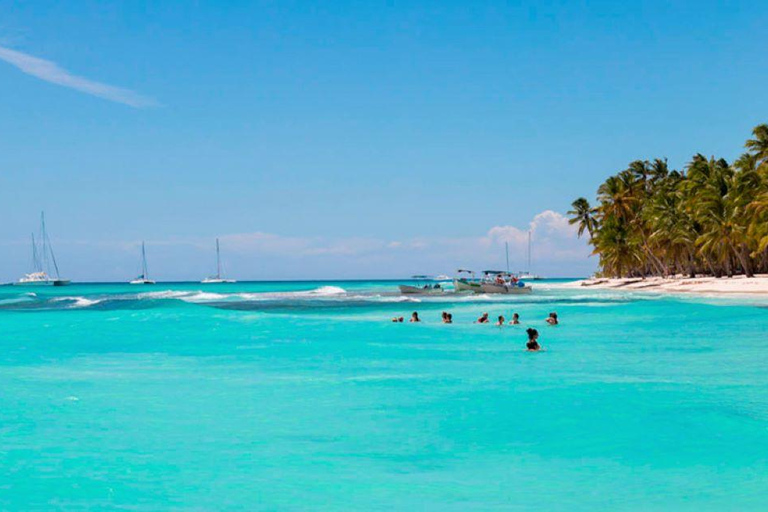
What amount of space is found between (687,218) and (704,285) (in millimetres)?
7403

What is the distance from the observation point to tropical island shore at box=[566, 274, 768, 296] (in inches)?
2574

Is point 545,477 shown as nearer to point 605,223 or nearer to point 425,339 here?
point 425,339

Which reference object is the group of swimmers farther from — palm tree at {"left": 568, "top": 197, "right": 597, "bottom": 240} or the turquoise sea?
palm tree at {"left": 568, "top": 197, "right": 597, "bottom": 240}

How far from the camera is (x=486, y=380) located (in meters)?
19.4

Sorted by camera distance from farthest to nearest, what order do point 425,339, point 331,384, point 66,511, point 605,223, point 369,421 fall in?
point 605,223
point 425,339
point 331,384
point 369,421
point 66,511

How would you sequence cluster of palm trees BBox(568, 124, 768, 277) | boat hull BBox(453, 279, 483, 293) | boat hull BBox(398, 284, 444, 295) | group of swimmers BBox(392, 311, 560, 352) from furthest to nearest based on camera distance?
boat hull BBox(398, 284, 444, 295) → boat hull BBox(453, 279, 483, 293) → cluster of palm trees BBox(568, 124, 768, 277) → group of swimmers BBox(392, 311, 560, 352)

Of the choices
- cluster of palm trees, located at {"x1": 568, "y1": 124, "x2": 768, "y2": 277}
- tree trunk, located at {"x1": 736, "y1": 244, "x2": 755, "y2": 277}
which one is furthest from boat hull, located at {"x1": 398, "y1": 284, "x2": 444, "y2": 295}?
tree trunk, located at {"x1": 736, "y1": 244, "x2": 755, "y2": 277}

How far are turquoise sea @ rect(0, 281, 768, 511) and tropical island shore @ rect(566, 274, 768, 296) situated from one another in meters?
41.8

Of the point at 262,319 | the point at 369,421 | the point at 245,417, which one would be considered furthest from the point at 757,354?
the point at 262,319

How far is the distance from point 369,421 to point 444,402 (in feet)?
7.77

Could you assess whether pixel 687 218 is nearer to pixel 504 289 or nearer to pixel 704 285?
pixel 704 285

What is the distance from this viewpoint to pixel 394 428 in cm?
1390

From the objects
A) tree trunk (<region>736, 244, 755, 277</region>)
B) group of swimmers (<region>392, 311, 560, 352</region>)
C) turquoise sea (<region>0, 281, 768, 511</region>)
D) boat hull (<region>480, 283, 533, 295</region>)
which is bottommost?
turquoise sea (<region>0, 281, 768, 511</region>)

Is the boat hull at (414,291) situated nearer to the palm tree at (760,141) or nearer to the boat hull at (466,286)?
the boat hull at (466,286)
